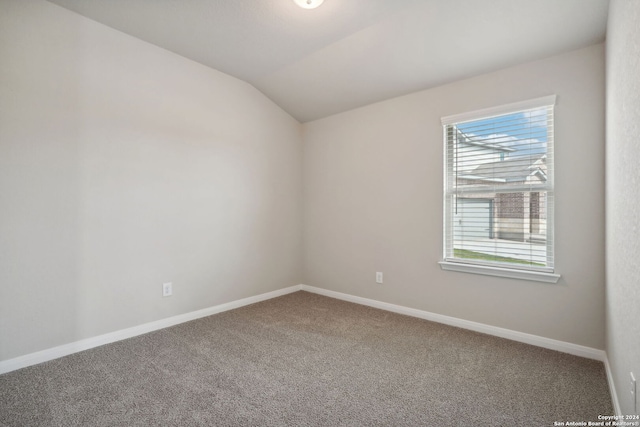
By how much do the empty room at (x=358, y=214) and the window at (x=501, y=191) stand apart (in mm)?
17

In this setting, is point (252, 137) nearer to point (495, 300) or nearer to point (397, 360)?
point (397, 360)

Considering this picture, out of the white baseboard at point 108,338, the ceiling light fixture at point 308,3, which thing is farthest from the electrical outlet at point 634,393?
the white baseboard at point 108,338

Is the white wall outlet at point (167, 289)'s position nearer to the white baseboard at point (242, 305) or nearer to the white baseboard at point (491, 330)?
the white baseboard at point (242, 305)

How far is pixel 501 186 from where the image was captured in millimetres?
2730

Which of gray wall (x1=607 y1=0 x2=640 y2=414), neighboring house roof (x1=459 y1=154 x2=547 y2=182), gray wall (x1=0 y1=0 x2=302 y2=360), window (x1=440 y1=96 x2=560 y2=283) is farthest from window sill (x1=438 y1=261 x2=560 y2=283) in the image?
gray wall (x1=0 y1=0 x2=302 y2=360)

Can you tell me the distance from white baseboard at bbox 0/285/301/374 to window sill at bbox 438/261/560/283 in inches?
87.4

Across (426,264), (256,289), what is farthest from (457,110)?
(256,289)

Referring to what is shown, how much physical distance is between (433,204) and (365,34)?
65.7 inches

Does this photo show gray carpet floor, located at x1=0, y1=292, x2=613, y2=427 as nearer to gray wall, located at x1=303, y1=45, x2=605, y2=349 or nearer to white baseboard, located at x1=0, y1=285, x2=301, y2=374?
white baseboard, located at x1=0, y1=285, x2=301, y2=374

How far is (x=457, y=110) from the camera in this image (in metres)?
2.95

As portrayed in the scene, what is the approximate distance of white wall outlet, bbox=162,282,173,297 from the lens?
2.94 m

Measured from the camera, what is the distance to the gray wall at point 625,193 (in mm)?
1199

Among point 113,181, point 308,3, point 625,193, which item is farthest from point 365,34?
point 113,181

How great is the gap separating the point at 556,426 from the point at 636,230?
1.10 meters
